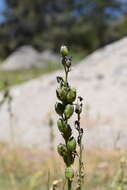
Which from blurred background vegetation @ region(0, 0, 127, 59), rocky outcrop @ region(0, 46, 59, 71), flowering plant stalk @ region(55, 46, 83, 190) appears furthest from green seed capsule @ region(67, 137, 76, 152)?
blurred background vegetation @ region(0, 0, 127, 59)

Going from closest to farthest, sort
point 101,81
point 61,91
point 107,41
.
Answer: point 61,91 < point 101,81 < point 107,41

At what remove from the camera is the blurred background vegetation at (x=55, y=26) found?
137 ft

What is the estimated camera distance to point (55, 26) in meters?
43.8

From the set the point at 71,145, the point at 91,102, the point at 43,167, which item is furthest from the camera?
the point at 91,102

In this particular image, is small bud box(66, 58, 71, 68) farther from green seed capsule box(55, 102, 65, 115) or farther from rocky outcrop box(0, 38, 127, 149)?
rocky outcrop box(0, 38, 127, 149)

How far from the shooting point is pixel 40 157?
6.89m

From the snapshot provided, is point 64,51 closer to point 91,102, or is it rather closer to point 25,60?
point 91,102

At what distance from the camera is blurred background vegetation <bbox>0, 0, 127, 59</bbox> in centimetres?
4166

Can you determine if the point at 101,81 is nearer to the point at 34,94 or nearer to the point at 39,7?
the point at 34,94

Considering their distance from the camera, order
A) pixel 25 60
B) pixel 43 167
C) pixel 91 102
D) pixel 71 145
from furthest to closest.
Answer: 1. pixel 25 60
2. pixel 91 102
3. pixel 43 167
4. pixel 71 145

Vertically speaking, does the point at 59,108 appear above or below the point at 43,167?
below

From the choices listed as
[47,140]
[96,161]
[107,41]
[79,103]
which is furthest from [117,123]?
[107,41]

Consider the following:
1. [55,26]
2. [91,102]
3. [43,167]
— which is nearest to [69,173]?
[43,167]

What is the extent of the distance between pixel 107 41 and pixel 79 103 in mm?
41444
